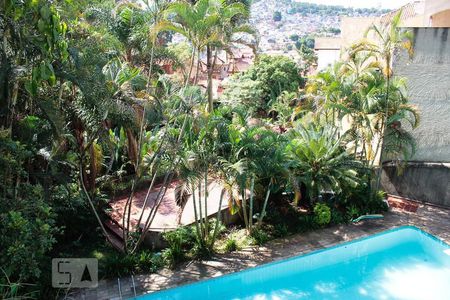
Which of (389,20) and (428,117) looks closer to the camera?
(389,20)

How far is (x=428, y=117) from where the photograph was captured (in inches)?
487

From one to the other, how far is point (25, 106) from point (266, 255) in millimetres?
6004

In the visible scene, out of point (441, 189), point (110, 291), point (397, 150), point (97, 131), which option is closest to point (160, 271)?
point (110, 291)

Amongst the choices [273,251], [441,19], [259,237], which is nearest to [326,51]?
[441,19]

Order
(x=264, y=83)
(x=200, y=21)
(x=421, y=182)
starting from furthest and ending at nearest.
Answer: (x=264, y=83), (x=421, y=182), (x=200, y=21)

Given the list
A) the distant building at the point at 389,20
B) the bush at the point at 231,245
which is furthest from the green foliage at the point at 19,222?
the distant building at the point at 389,20

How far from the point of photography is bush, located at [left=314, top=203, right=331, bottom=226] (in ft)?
34.9

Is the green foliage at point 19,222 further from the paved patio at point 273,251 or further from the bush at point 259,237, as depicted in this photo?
the bush at point 259,237

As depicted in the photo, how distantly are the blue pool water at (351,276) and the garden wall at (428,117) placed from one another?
8.21 feet

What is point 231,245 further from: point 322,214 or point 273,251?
point 322,214

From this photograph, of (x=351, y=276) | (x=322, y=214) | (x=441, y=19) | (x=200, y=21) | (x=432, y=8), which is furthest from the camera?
(x=441, y=19)

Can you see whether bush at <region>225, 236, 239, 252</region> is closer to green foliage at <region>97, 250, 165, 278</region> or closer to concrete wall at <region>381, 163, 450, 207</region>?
green foliage at <region>97, 250, 165, 278</region>

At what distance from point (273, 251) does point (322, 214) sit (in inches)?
75.0

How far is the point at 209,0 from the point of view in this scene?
8023mm
